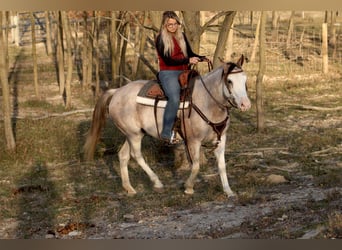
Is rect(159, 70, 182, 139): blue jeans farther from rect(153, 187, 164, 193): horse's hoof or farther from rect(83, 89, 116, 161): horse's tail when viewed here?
rect(83, 89, 116, 161): horse's tail

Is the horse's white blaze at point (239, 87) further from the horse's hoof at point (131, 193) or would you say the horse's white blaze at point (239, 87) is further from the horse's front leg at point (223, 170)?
the horse's hoof at point (131, 193)

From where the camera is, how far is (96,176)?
9812 millimetres

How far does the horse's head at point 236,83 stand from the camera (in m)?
7.02

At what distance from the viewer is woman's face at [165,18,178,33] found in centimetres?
693

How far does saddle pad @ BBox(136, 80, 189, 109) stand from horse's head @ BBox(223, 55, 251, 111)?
862 millimetres

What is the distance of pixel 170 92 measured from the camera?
308 inches

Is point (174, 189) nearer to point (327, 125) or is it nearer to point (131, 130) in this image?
Answer: point (131, 130)

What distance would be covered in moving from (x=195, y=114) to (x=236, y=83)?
39.3 inches

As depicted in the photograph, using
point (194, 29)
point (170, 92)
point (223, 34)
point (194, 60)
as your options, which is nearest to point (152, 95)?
point (170, 92)

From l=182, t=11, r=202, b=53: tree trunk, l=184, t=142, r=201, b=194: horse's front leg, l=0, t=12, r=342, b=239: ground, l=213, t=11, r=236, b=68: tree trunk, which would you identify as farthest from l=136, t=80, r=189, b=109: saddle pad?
l=213, t=11, r=236, b=68: tree trunk

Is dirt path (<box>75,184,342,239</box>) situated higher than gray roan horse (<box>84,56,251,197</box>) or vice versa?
gray roan horse (<box>84,56,251,197</box>)

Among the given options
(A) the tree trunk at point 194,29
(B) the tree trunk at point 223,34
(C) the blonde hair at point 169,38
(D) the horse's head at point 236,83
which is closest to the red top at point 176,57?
(C) the blonde hair at point 169,38

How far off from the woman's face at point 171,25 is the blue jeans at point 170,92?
0.78 meters
